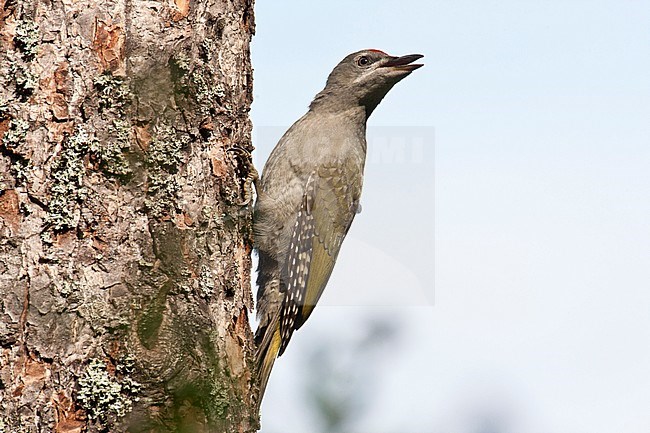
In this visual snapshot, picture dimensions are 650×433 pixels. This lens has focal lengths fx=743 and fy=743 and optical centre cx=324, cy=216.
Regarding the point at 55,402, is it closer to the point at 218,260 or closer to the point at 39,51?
the point at 218,260

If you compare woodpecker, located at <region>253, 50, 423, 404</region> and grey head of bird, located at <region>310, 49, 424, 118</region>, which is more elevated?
grey head of bird, located at <region>310, 49, 424, 118</region>

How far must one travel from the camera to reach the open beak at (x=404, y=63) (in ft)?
16.1

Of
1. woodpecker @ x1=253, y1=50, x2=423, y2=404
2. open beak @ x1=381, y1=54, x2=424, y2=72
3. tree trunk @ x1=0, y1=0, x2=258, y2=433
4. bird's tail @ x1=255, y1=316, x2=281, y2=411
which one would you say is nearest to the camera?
tree trunk @ x1=0, y1=0, x2=258, y2=433

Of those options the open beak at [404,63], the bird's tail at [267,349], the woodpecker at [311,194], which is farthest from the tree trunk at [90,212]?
the open beak at [404,63]

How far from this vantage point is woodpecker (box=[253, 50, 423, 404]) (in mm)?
4355

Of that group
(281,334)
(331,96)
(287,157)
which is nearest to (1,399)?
(281,334)

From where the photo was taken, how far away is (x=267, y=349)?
413 centimetres

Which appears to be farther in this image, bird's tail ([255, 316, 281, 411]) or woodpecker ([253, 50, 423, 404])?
woodpecker ([253, 50, 423, 404])

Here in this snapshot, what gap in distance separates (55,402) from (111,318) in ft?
0.92

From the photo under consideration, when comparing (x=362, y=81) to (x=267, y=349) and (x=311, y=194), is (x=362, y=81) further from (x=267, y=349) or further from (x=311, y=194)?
(x=267, y=349)

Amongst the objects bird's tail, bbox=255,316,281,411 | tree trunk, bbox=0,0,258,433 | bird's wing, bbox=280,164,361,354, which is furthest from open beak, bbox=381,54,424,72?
tree trunk, bbox=0,0,258,433

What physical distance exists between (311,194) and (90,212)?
243 centimetres

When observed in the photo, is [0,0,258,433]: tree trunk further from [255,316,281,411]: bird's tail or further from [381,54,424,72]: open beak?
[381,54,424,72]: open beak

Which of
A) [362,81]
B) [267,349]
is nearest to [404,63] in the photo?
[362,81]
